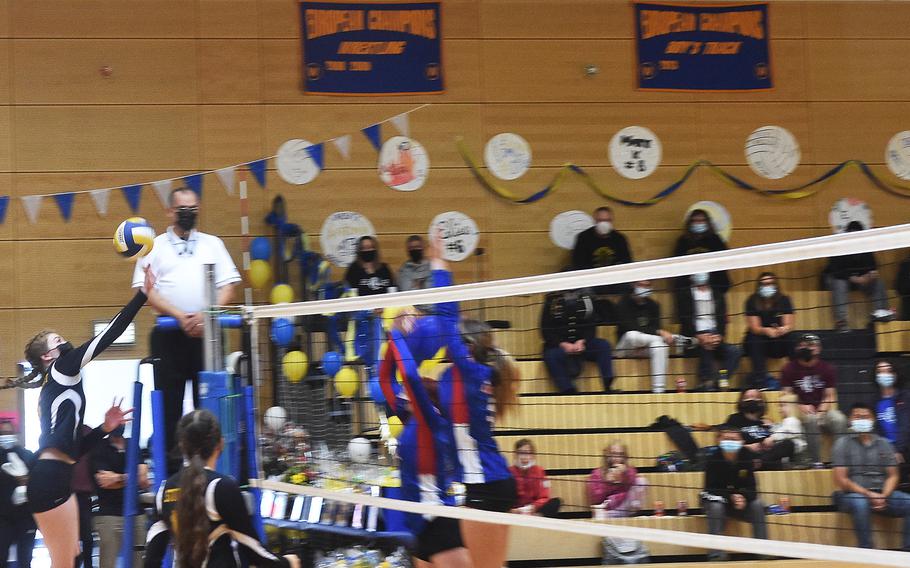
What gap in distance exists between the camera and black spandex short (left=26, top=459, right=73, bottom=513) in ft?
18.6

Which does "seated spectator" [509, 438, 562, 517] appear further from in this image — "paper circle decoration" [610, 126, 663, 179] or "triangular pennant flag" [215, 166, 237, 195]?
"paper circle decoration" [610, 126, 663, 179]

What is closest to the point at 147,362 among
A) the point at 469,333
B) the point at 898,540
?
the point at 469,333

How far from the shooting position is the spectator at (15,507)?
623 centimetres

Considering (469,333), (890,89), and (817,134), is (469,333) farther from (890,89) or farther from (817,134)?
(890,89)

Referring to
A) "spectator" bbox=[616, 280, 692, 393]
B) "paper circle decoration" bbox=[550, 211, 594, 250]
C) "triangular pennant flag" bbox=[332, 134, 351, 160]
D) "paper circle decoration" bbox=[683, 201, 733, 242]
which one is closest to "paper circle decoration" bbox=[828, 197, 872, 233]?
"paper circle decoration" bbox=[683, 201, 733, 242]

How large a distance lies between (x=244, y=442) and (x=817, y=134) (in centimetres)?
753

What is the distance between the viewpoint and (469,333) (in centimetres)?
432

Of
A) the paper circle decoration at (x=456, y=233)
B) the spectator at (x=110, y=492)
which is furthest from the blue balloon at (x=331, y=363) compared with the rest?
the paper circle decoration at (x=456, y=233)

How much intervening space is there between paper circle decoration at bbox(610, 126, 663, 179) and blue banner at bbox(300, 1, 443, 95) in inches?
75.5

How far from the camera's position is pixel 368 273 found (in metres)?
9.19

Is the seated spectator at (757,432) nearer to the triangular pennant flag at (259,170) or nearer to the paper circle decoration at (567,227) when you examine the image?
the paper circle decoration at (567,227)

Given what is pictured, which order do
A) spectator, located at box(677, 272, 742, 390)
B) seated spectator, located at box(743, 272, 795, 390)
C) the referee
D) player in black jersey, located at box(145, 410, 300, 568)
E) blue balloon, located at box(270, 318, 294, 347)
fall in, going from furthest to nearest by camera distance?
blue balloon, located at box(270, 318, 294, 347) < the referee < seated spectator, located at box(743, 272, 795, 390) < spectator, located at box(677, 272, 742, 390) < player in black jersey, located at box(145, 410, 300, 568)

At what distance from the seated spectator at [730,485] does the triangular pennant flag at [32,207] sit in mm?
5645

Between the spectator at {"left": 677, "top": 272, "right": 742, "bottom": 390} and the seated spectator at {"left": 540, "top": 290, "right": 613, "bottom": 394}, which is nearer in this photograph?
the spectator at {"left": 677, "top": 272, "right": 742, "bottom": 390}
